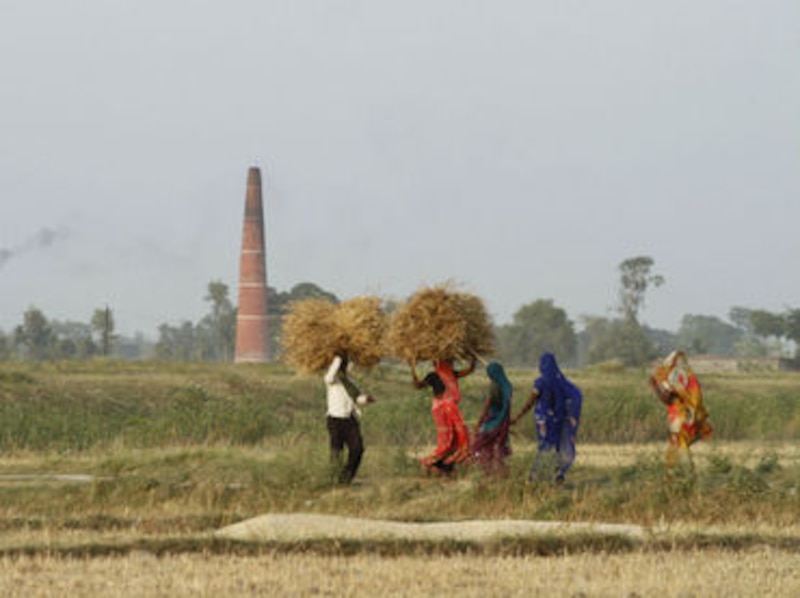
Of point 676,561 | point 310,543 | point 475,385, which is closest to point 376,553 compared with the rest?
point 310,543

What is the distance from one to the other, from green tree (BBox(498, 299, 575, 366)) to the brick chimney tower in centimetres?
3782

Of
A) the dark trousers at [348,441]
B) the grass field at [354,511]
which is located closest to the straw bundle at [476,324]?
the grass field at [354,511]

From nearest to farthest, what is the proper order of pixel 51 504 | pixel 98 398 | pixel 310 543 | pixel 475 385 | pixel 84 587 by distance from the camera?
pixel 84 587 < pixel 310 543 < pixel 51 504 < pixel 98 398 < pixel 475 385

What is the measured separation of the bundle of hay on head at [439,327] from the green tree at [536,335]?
9976cm

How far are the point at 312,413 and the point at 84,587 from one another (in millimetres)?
33333

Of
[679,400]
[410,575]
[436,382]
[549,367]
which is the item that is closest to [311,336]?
[436,382]

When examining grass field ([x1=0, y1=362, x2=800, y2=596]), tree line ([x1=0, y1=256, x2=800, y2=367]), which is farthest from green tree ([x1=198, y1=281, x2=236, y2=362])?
grass field ([x1=0, y1=362, x2=800, y2=596])

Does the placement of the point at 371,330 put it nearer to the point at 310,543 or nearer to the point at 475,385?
the point at 310,543

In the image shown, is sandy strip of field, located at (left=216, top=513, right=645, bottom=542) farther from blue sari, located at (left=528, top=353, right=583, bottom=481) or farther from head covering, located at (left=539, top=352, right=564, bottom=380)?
head covering, located at (left=539, top=352, right=564, bottom=380)

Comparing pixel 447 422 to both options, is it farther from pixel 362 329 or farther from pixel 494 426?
pixel 362 329

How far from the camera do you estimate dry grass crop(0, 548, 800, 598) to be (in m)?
13.0

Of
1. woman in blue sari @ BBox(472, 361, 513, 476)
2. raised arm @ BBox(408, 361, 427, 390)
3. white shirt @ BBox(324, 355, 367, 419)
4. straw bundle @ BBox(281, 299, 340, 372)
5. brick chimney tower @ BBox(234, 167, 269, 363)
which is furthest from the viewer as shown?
brick chimney tower @ BBox(234, 167, 269, 363)

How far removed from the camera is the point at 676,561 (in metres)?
15.0

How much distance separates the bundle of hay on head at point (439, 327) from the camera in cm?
2216
